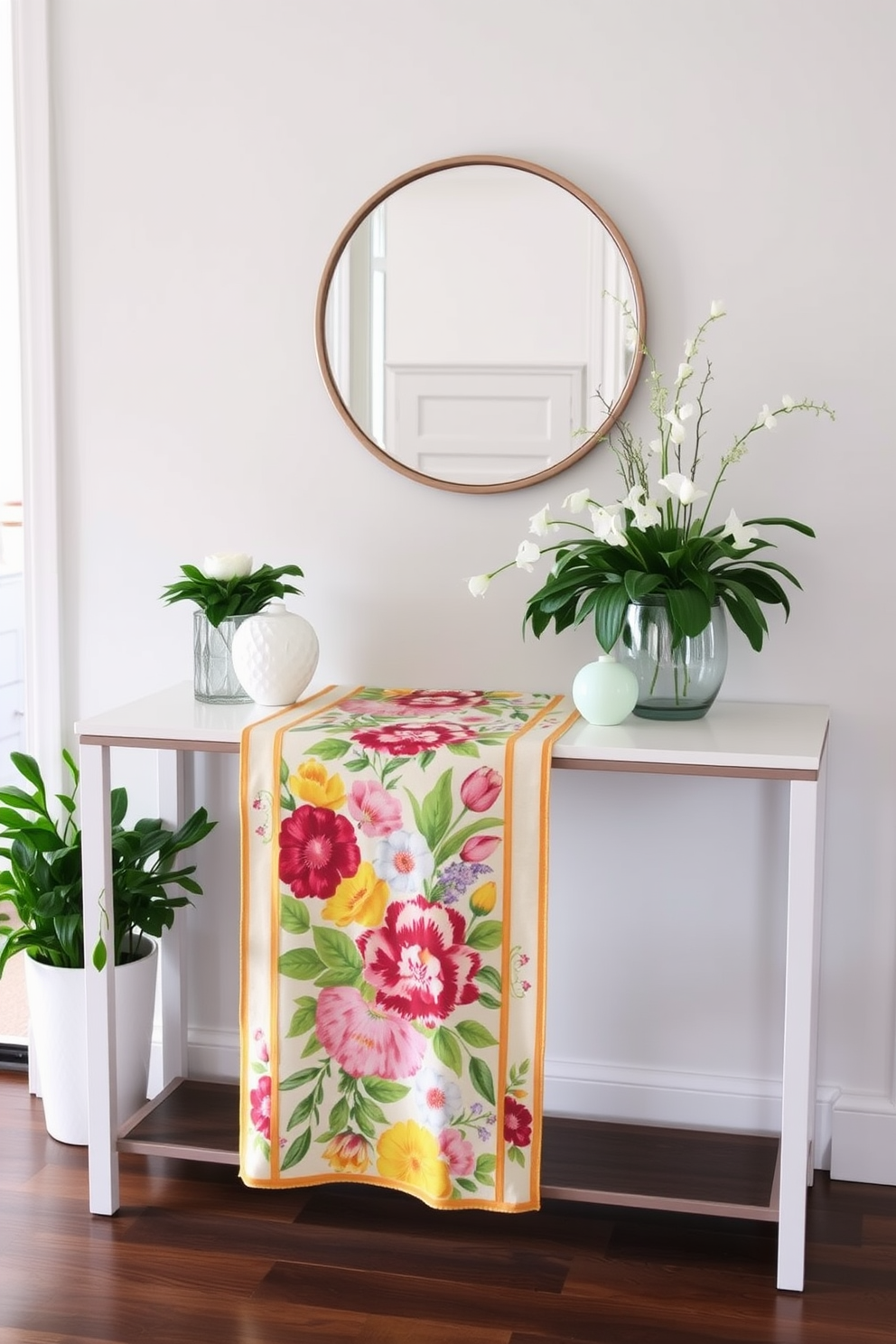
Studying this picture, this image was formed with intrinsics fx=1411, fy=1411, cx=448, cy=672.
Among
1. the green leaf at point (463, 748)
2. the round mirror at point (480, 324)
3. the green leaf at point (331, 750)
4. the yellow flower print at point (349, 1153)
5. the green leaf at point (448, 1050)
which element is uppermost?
the round mirror at point (480, 324)

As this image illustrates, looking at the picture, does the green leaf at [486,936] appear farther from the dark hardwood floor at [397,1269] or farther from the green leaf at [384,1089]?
the dark hardwood floor at [397,1269]

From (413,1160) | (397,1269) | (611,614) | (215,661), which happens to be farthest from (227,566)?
(397,1269)

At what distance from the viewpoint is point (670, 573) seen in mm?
2260

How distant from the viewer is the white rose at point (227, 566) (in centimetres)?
243

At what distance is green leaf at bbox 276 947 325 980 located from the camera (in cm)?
220

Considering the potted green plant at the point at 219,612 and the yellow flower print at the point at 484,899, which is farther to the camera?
the potted green plant at the point at 219,612

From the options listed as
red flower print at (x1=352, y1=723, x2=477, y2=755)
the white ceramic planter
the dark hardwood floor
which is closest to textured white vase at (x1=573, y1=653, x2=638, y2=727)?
red flower print at (x1=352, y1=723, x2=477, y2=755)

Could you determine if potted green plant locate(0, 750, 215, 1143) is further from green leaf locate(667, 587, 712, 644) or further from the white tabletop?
green leaf locate(667, 587, 712, 644)

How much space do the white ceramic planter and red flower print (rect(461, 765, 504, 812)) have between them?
0.82 m

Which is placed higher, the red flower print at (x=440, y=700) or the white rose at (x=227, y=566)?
the white rose at (x=227, y=566)

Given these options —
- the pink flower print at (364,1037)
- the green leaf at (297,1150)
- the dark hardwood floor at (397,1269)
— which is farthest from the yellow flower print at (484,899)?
the dark hardwood floor at (397,1269)

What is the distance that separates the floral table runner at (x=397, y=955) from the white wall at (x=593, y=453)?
1.54ft

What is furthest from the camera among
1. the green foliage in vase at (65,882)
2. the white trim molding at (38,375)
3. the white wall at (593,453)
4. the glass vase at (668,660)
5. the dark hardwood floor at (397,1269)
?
the white trim molding at (38,375)

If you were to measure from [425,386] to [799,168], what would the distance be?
0.73m
